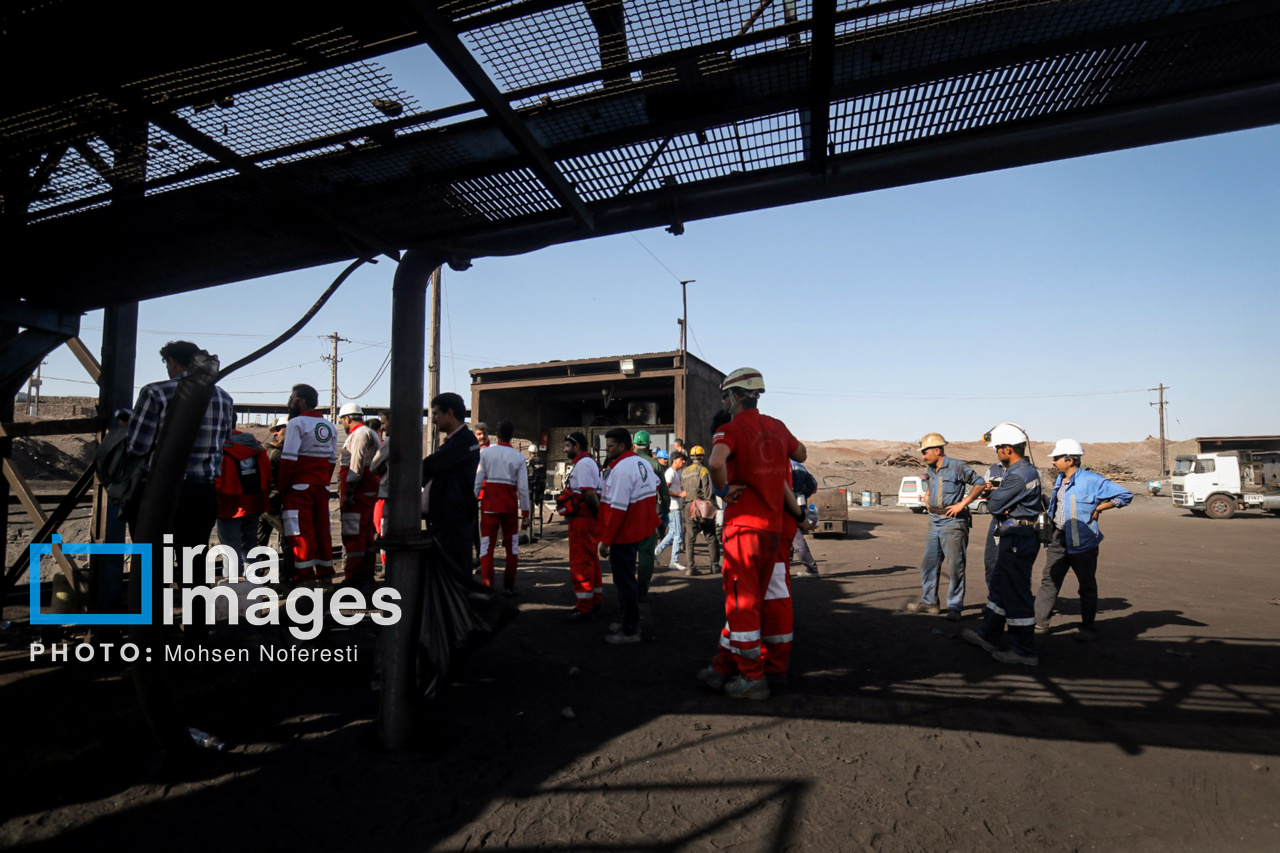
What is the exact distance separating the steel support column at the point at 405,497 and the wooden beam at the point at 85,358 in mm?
3253

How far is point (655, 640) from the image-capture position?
530cm

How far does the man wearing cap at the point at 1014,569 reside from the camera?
4.79 m

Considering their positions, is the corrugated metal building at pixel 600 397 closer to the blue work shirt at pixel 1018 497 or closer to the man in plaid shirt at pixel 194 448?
the blue work shirt at pixel 1018 497

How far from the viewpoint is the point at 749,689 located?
3859 mm

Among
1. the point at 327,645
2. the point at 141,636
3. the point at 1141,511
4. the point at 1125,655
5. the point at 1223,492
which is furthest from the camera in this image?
the point at 1141,511

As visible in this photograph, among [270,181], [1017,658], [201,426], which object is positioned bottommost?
[1017,658]

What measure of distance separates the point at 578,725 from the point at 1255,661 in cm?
529

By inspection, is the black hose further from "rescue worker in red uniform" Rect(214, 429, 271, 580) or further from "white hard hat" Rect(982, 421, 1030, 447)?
"white hard hat" Rect(982, 421, 1030, 447)

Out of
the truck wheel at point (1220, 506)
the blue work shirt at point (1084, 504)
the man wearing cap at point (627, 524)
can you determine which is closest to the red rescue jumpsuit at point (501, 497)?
the man wearing cap at point (627, 524)

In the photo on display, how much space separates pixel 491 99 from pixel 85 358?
463 centimetres

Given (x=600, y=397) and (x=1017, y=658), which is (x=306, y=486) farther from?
(x=600, y=397)

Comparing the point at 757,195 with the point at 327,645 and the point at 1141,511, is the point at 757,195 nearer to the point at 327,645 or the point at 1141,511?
the point at 327,645

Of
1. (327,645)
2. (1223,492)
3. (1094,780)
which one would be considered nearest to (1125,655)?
(1094,780)

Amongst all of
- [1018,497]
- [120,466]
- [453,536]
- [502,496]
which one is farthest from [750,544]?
[120,466]
